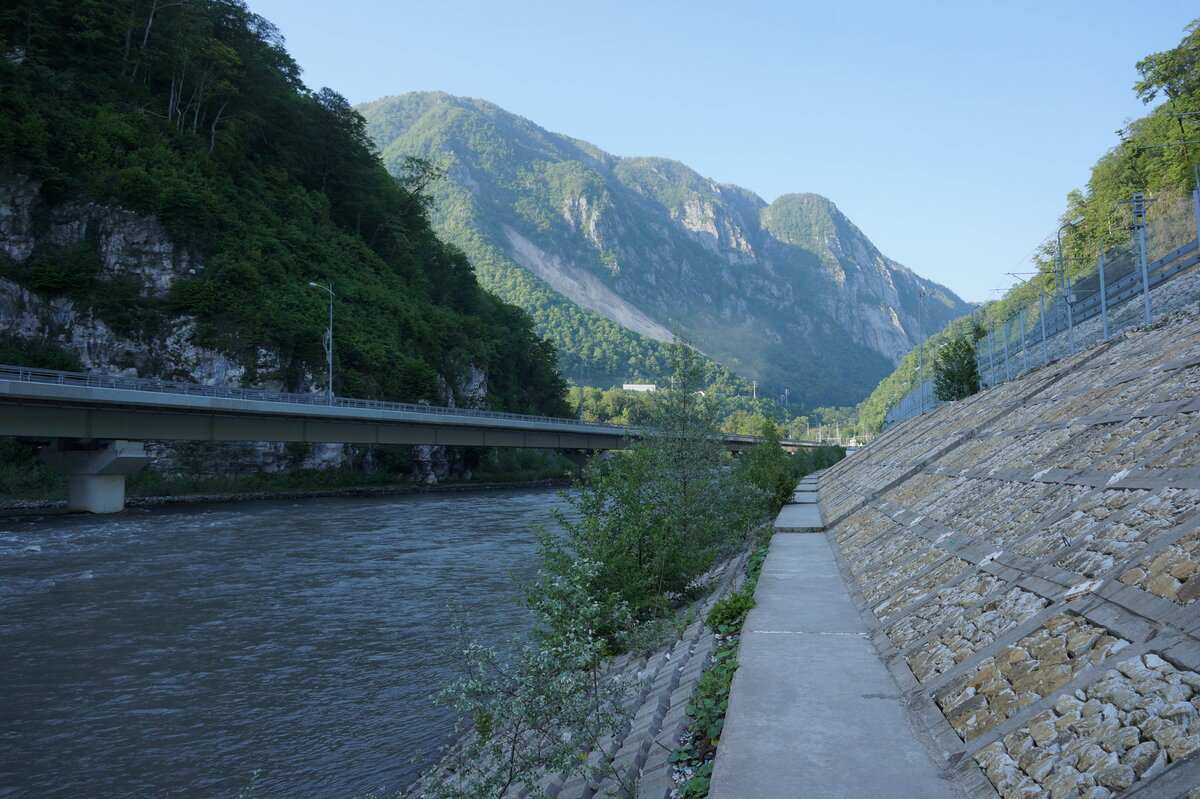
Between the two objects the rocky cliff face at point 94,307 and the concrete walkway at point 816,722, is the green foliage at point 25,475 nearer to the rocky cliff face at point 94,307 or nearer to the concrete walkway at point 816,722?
the rocky cliff face at point 94,307

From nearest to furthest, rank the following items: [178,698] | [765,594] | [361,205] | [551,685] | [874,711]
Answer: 1. [874,711]
2. [551,685]
3. [765,594]
4. [178,698]
5. [361,205]

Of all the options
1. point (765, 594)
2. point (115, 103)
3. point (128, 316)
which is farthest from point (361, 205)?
point (765, 594)

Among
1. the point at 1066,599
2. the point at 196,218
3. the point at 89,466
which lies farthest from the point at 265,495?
the point at 1066,599

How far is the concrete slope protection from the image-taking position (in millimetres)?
4016

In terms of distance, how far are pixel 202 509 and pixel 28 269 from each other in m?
18.4

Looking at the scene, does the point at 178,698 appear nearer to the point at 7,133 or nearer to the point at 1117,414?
the point at 1117,414

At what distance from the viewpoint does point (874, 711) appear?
6.02 meters

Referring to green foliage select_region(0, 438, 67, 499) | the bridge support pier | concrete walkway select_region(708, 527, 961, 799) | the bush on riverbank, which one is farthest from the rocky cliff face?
concrete walkway select_region(708, 527, 961, 799)

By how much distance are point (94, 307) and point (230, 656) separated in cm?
3966

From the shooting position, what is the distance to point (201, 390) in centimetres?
4394

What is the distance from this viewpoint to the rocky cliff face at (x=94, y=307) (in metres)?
42.6

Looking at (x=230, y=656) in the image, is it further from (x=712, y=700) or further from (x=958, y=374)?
(x=958, y=374)

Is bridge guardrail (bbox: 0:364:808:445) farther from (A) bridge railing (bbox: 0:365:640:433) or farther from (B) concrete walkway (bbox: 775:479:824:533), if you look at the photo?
(B) concrete walkway (bbox: 775:479:824:533)

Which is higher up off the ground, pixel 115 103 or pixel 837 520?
pixel 115 103
